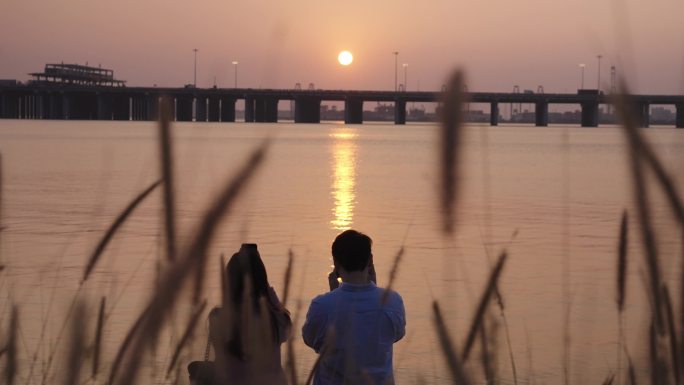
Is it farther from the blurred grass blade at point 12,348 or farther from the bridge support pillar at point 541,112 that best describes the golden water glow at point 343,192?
the bridge support pillar at point 541,112

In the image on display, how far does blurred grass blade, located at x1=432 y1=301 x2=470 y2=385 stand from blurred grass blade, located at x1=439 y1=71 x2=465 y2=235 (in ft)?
0.92

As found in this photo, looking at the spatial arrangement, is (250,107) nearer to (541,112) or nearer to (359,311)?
(541,112)

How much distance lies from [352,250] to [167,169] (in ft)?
9.70

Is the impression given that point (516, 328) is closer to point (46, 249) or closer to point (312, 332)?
point (312, 332)

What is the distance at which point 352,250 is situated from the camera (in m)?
Result: 4.61

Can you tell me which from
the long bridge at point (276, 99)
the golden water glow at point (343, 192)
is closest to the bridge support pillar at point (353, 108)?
the long bridge at point (276, 99)

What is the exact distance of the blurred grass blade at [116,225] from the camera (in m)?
1.93

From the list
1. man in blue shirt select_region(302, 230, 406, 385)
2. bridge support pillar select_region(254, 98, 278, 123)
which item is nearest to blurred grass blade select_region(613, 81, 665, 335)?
man in blue shirt select_region(302, 230, 406, 385)

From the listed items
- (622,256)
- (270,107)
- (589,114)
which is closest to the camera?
(622,256)

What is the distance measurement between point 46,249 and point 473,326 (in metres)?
18.8

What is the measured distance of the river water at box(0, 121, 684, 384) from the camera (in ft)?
7.23

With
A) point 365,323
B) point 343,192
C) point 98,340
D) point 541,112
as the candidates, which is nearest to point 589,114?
point 541,112

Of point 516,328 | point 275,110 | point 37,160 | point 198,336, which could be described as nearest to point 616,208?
point 516,328

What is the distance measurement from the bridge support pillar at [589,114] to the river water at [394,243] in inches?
4834
